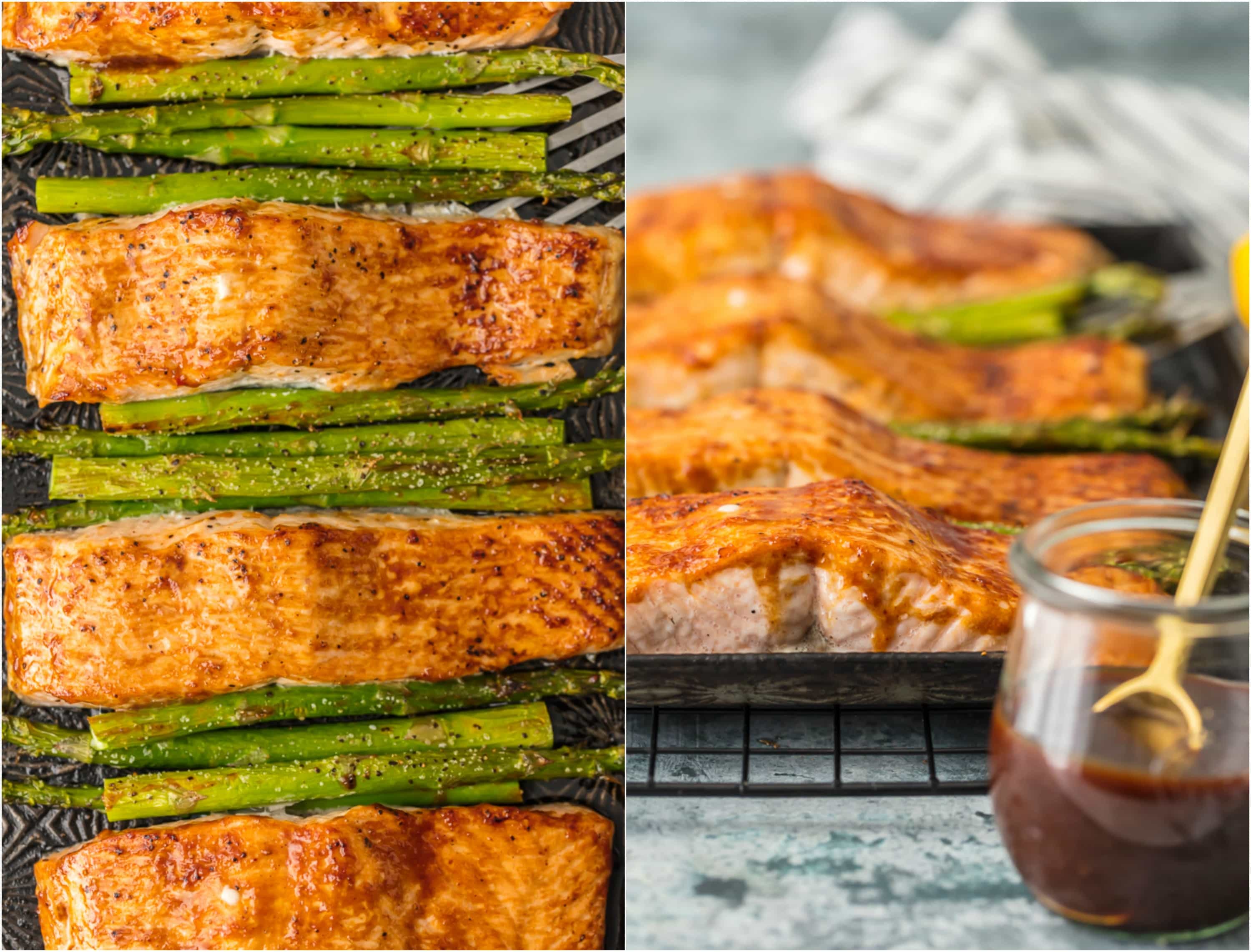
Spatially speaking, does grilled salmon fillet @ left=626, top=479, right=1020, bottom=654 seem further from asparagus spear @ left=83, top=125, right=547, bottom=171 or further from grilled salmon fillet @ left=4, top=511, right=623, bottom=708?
asparagus spear @ left=83, top=125, right=547, bottom=171

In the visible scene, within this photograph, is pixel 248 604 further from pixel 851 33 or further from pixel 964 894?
pixel 851 33

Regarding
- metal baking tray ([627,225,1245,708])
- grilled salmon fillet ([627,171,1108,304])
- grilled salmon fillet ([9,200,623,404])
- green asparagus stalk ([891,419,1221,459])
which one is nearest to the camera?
metal baking tray ([627,225,1245,708])

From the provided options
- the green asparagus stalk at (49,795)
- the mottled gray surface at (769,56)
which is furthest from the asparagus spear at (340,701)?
the mottled gray surface at (769,56)

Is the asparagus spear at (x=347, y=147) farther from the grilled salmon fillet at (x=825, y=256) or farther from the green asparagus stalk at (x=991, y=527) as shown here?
the grilled salmon fillet at (x=825, y=256)

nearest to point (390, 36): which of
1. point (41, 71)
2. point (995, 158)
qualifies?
point (41, 71)

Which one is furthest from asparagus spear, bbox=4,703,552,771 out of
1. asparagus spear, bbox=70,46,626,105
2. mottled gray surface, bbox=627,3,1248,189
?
mottled gray surface, bbox=627,3,1248,189

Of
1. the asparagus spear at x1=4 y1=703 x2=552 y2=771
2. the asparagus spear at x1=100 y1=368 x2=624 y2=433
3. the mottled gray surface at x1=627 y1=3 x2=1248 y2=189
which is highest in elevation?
the mottled gray surface at x1=627 y1=3 x2=1248 y2=189
